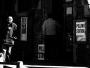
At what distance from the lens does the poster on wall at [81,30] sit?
10914mm

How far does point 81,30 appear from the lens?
10.9m

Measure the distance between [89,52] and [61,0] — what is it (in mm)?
2946

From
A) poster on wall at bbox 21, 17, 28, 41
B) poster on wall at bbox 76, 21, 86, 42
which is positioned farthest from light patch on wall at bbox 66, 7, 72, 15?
poster on wall at bbox 21, 17, 28, 41

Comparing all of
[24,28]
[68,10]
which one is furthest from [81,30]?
[24,28]

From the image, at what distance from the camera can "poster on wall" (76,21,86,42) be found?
1091cm

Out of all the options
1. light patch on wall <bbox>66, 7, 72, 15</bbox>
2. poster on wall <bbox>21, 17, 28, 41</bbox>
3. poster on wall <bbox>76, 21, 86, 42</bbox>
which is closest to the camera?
poster on wall <bbox>76, 21, 86, 42</bbox>

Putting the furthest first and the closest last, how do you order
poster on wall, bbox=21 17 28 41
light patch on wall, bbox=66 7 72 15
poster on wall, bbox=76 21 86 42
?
poster on wall, bbox=21 17 28 41 < light patch on wall, bbox=66 7 72 15 < poster on wall, bbox=76 21 86 42

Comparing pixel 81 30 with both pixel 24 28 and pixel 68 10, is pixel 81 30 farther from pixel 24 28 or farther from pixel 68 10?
pixel 24 28

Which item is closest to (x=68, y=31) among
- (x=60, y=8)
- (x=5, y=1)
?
(x=60, y=8)

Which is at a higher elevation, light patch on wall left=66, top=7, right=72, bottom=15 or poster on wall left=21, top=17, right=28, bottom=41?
light patch on wall left=66, top=7, right=72, bottom=15

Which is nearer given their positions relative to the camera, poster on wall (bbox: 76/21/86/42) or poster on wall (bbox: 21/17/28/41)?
poster on wall (bbox: 76/21/86/42)

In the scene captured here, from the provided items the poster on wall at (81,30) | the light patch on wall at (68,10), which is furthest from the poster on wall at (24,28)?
the poster on wall at (81,30)

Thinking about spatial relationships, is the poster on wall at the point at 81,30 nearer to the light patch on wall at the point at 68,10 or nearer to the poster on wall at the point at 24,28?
the light patch on wall at the point at 68,10

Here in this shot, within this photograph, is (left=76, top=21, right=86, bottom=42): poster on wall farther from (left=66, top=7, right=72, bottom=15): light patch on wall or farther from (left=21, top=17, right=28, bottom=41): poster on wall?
(left=21, top=17, right=28, bottom=41): poster on wall
